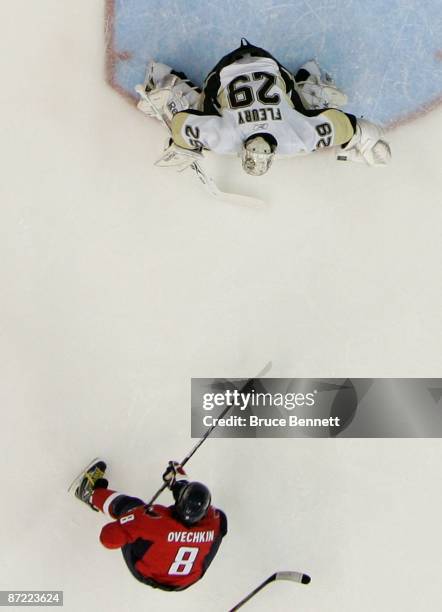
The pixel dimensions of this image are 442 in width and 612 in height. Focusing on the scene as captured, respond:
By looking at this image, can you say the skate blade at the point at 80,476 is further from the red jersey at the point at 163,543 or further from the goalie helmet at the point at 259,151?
Result: the goalie helmet at the point at 259,151

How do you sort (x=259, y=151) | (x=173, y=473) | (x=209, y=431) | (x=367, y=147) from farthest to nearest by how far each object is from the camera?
1. (x=209, y=431)
2. (x=173, y=473)
3. (x=367, y=147)
4. (x=259, y=151)

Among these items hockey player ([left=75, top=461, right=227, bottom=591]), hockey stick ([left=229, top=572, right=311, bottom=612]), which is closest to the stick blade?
hockey stick ([left=229, top=572, right=311, bottom=612])

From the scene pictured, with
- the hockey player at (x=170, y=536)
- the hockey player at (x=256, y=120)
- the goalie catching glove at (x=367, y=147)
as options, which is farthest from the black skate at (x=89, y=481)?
the goalie catching glove at (x=367, y=147)

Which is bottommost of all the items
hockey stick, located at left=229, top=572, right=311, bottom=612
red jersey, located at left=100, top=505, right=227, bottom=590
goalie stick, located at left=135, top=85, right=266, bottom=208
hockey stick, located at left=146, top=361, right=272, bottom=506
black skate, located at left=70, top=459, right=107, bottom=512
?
hockey stick, located at left=229, top=572, right=311, bottom=612

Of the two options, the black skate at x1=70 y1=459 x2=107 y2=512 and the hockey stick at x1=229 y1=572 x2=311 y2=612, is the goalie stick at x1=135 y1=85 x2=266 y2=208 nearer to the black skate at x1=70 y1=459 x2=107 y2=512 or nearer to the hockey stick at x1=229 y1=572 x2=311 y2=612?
the black skate at x1=70 y1=459 x2=107 y2=512

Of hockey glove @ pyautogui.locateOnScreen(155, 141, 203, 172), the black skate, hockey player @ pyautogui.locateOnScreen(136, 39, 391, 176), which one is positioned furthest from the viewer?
the black skate

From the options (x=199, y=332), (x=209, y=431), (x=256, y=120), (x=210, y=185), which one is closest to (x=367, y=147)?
(x=256, y=120)

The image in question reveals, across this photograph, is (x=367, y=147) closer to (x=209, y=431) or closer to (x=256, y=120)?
(x=256, y=120)
